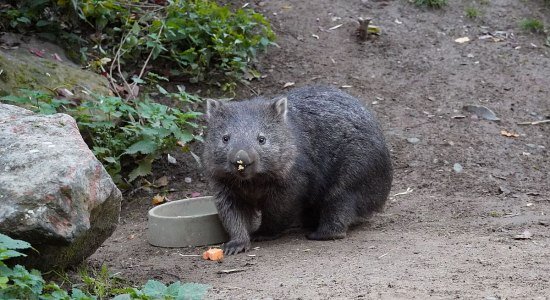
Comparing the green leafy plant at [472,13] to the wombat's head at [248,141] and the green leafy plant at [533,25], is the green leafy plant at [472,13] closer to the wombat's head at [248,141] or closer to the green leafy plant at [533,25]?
the green leafy plant at [533,25]

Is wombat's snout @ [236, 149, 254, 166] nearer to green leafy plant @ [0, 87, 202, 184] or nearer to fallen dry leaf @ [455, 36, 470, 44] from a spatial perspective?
green leafy plant @ [0, 87, 202, 184]

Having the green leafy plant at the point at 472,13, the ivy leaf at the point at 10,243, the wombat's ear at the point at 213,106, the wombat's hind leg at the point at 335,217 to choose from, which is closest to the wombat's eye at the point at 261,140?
the wombat's ear at the point at 213,106

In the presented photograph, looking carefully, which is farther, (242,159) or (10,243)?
(242,159)

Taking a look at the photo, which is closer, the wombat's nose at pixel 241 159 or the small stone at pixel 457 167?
the wombat's nose at pixel 241 159

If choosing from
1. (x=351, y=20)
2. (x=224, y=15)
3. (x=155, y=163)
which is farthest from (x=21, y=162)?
(x=351, y=20)

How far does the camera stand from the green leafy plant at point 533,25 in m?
11.9

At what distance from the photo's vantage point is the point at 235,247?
277 inches

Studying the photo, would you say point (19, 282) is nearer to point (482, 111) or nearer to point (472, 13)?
point (482, 111)

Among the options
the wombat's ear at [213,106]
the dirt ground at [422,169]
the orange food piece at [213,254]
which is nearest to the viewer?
the dirt ground at [422,169]

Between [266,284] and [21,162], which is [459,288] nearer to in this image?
[266,284]

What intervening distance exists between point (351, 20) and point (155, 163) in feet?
13.3

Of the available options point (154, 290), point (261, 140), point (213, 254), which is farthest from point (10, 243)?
point (261, 140)

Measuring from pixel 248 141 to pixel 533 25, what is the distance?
6333mm

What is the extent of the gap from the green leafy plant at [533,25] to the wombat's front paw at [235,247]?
647 cm
